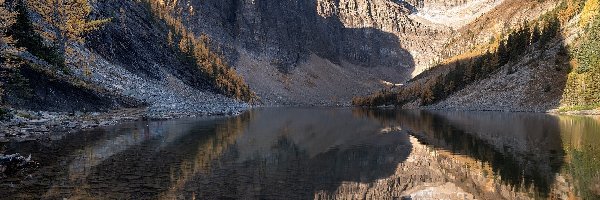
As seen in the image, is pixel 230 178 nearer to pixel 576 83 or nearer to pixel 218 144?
pixel 218 144

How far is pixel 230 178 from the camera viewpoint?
67.8ft

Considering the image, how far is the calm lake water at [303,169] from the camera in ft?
59.3

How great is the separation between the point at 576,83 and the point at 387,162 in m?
83.9

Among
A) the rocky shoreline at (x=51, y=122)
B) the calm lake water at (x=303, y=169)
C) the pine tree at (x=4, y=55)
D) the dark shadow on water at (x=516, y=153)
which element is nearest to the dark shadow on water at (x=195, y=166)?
the calm lake water at (x=303, y=169)

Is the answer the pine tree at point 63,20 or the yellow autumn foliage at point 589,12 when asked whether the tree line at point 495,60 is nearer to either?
the yellow autumn foliage at point 589,12

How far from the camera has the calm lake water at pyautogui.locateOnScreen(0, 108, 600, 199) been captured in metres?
18.1

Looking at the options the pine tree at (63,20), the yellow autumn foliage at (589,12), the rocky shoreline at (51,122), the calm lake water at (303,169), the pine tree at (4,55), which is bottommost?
the calm lake water at (303,169)

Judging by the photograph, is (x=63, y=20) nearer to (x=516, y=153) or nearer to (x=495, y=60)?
(x=516, y=153)

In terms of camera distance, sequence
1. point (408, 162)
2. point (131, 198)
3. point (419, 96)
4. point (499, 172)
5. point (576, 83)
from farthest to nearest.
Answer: point (419, 96) → point (576, 83) → point (408, 162) → point (499, 172) → point (131, 198)

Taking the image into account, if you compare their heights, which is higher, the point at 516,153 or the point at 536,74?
the point at 536,74

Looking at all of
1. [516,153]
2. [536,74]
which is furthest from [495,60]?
[516,153]

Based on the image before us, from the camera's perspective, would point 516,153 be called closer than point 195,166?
No

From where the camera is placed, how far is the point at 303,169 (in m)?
24.1

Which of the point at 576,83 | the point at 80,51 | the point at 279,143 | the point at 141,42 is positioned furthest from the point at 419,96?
the point at 279,143
